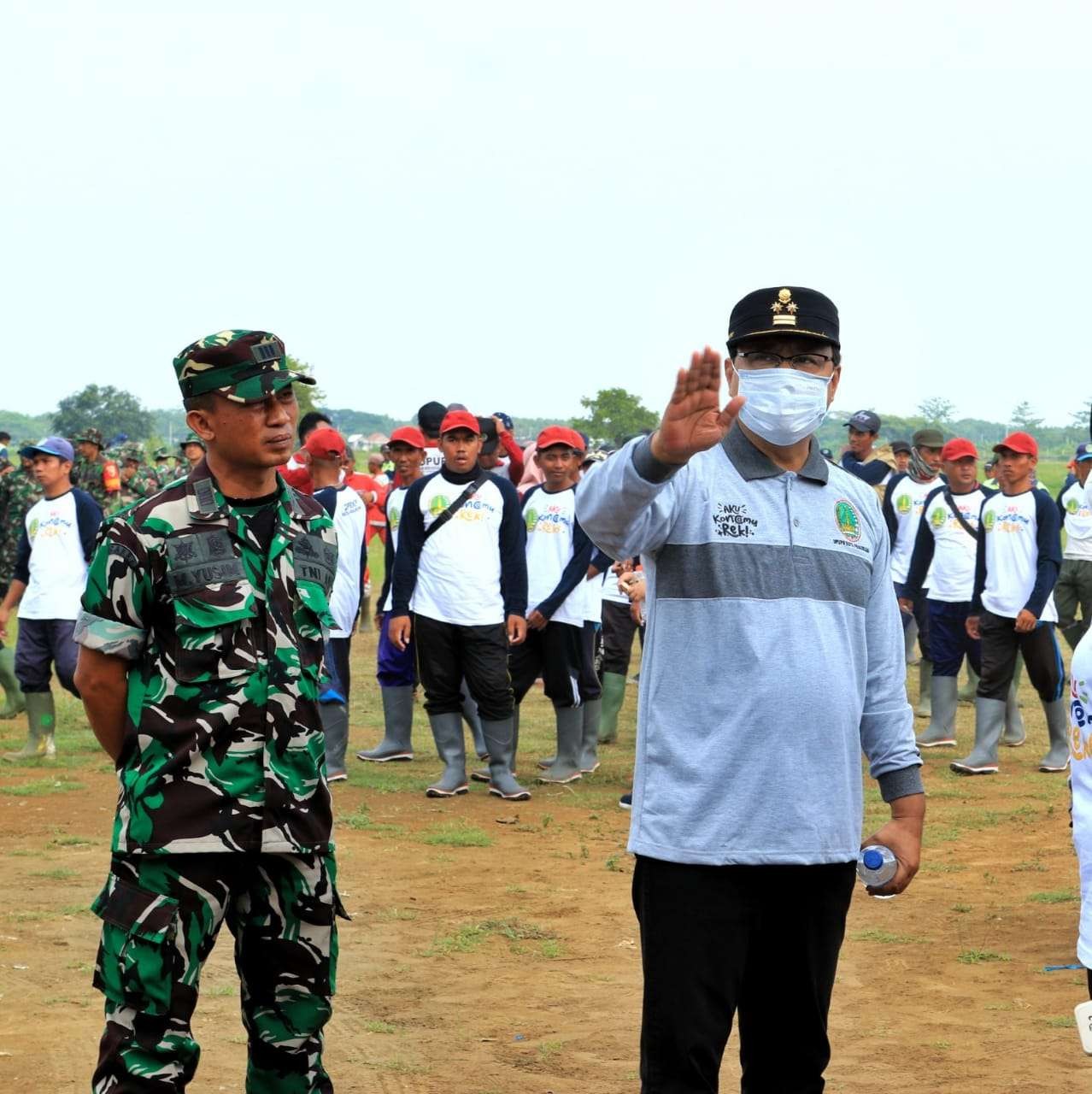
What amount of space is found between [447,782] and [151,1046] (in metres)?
7.25

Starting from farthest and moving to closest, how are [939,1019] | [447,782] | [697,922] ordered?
[447,782] → [939,1019] → [697,922]

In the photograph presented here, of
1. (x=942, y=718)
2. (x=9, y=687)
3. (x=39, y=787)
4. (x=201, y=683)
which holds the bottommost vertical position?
(x=39, y=787)

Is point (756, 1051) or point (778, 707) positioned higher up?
point (778, 707)

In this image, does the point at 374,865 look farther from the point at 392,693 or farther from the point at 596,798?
the point at 392,693

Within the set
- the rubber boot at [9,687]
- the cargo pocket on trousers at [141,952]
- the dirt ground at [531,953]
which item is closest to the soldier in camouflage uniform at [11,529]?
the rubber boot at [9,687]

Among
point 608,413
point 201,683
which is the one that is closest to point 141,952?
point 201,683

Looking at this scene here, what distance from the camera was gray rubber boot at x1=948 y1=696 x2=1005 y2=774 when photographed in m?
12.3

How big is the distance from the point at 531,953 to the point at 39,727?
6.18 meters

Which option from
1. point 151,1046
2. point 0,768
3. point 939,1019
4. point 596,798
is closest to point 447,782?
point 596,798

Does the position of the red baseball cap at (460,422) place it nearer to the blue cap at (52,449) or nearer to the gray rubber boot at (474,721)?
the gray rubber boot at (474,721)

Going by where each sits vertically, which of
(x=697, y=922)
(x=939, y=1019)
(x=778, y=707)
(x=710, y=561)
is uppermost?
(x=710, y=561)

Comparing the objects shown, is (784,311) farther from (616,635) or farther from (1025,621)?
(616,635)

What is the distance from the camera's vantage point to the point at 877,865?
3.96 metres

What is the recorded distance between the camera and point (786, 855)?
3.71 m
